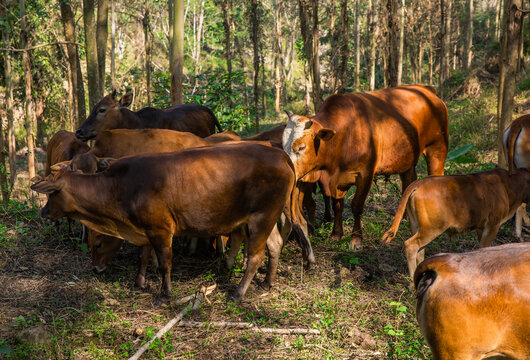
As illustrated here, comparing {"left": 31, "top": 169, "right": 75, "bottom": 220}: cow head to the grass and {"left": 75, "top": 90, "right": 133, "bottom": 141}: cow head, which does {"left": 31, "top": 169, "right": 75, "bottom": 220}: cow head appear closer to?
the grass

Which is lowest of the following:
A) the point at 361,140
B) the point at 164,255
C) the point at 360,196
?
the point at 164,255

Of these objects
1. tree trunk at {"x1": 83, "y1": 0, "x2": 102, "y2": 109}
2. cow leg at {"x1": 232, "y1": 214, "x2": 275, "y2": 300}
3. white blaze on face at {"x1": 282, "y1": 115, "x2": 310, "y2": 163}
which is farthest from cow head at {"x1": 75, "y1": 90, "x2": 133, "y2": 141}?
cow leg at {"x1": 232, "y1": 214, "x2": 275, "y2": 300}

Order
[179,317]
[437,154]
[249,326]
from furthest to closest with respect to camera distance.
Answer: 1. [437,154]
2. [179,317]
3. [249,326]

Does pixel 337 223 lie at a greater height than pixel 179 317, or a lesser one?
greater

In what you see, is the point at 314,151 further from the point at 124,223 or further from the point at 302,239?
the point at 124,223

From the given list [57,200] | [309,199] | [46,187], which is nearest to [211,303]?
[57,200]

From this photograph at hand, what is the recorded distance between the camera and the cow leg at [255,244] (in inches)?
230

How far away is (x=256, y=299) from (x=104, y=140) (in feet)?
10.4

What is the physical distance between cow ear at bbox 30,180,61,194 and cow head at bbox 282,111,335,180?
2.80m

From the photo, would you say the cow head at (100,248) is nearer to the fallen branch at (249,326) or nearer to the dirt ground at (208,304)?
the dirt ground at (208,304)

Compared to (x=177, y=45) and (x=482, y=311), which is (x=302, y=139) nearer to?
(x=177, y=45)

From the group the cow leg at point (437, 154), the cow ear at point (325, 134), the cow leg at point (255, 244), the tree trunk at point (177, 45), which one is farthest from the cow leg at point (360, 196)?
the tree trunk at point (177, 45)

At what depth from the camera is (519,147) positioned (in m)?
7.69

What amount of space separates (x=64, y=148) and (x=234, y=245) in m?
3.20
